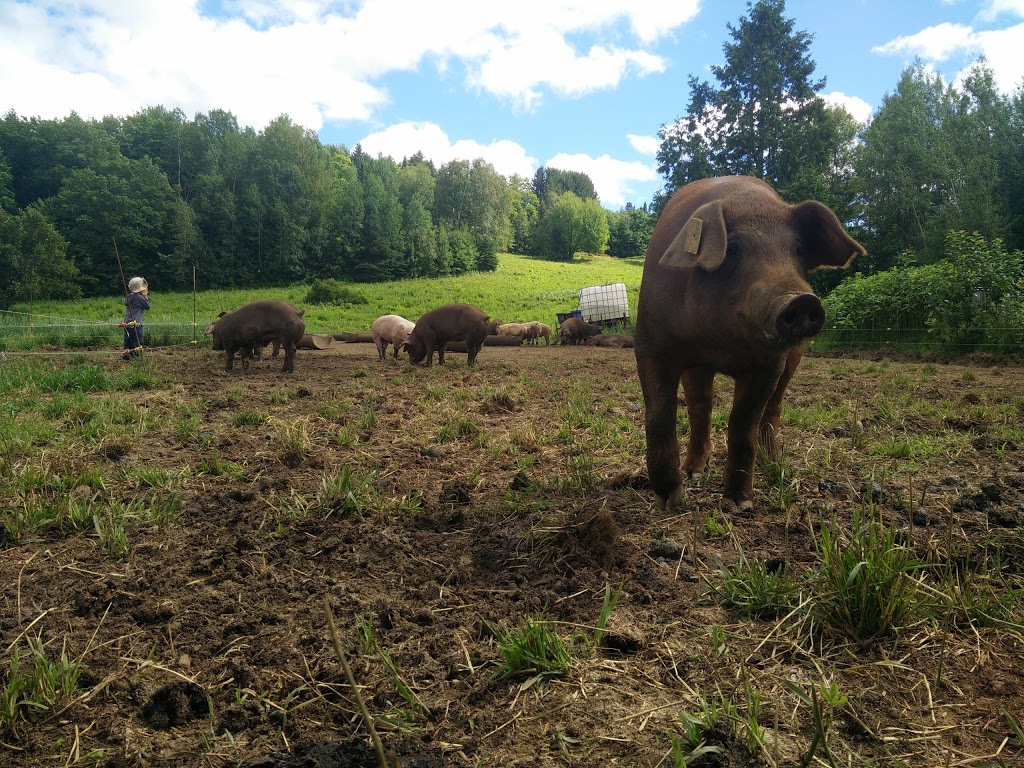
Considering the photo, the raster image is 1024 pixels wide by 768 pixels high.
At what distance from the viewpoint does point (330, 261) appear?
Answer: 171 ft

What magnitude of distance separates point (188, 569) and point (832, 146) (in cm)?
3370

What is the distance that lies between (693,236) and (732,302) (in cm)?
36

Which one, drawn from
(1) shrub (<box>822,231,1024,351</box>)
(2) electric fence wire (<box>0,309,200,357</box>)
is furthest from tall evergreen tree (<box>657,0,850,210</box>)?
(2) electric fence wire (<box>0,309,200,357</box>)

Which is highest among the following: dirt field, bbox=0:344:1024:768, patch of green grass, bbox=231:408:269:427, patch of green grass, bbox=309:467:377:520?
patch of green grass, bbox=231:408:269:427

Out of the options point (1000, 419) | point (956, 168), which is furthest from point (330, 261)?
point (1000, 419)

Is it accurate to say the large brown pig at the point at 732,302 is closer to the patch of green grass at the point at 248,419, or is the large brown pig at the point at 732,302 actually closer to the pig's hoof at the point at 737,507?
the pig's hoof at the point at 737,507

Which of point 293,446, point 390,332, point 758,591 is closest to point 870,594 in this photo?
point 758,591

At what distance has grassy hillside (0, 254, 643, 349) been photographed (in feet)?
50.9

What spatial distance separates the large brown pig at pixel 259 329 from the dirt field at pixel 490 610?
19.3ft

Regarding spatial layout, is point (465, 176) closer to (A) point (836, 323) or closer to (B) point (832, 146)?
(B) point (832, 146)

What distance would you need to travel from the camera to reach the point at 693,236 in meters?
2.82

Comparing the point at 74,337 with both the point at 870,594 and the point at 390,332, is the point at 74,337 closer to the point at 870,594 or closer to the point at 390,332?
the point at 390,332

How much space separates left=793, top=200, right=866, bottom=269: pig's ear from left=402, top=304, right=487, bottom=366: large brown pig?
29.5ft

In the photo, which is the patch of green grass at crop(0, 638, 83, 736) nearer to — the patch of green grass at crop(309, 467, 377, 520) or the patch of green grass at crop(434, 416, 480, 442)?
the patch of green grass at crop(309, 467, 377, 520)
